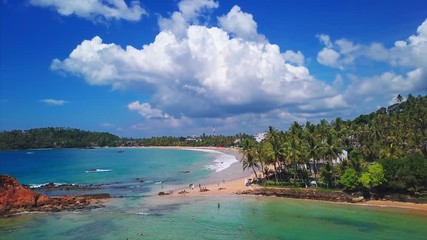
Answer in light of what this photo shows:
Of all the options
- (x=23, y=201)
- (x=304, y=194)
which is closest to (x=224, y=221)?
(x=304, y=194)

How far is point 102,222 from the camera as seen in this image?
43969mm

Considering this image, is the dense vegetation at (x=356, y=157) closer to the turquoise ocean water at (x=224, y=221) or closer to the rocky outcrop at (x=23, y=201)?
the turquoise ocean water at (x=224, y=221)

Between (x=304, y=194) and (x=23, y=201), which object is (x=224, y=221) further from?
(x=23, y=201)

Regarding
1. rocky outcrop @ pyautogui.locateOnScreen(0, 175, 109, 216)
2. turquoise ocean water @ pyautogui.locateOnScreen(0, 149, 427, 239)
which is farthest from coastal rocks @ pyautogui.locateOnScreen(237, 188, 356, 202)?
rocky outcrop @ pyautogui.locateOnScreen(0, 175, 109, 216)

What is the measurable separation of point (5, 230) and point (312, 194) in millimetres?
39402

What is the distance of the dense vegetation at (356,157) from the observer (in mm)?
48375

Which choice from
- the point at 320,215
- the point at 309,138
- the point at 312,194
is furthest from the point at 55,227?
the point at 309,138

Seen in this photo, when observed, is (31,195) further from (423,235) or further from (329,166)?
(423,235)

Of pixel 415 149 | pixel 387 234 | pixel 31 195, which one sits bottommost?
pixel 387 234

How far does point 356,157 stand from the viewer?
51344mm

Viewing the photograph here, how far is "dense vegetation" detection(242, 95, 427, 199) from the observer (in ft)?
159

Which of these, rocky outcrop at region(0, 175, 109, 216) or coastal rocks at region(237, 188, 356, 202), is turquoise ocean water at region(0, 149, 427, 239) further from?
rocky outcrop at region(0, 175, 109, 216)

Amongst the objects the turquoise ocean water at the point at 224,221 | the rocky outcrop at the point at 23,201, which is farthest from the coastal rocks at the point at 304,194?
the rocky outcrop at the point at 23,201

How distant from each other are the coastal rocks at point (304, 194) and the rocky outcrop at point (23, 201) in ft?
87.2
